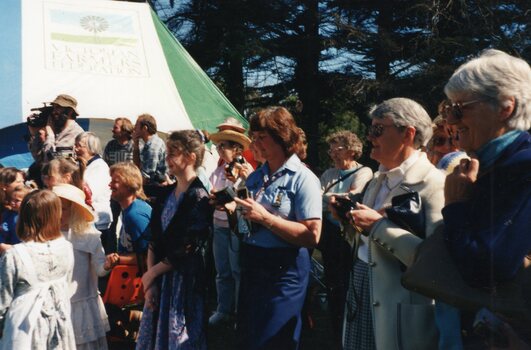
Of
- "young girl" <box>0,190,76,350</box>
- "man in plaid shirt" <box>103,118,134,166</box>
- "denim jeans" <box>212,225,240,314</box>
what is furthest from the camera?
"man in plaid shirt" <box>103,118,134,166</box>

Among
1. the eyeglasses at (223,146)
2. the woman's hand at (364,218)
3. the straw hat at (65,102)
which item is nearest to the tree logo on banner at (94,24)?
the straw hat at (65,102)

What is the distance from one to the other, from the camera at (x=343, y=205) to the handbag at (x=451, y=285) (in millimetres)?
631

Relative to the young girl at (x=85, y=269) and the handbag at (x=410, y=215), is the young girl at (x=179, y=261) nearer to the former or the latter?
the young girl at (x=85, y=269)

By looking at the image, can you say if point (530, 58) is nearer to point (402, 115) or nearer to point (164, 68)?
point (164, 68)

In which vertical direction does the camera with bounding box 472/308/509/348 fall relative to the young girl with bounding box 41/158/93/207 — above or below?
below

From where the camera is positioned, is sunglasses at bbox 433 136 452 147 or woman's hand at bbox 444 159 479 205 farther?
sunglasses at bbox 433 136 452 147

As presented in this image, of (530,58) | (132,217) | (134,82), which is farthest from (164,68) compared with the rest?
(530,58)

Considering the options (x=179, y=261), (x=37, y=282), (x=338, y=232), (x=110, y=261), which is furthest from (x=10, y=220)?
(x=338, y=232)

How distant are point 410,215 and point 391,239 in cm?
15

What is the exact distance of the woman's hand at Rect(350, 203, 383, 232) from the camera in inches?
94.0

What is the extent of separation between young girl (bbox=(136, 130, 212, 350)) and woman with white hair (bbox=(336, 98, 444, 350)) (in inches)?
42.6

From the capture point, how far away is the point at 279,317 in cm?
312

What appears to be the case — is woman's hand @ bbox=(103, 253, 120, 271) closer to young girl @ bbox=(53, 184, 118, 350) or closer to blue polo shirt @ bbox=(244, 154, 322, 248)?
young girl @ bbox=(53, 184, 118, 350)

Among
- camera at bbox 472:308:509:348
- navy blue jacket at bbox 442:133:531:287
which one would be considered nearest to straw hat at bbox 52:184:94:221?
navy blue jacket at bbox 442:133:531:287
